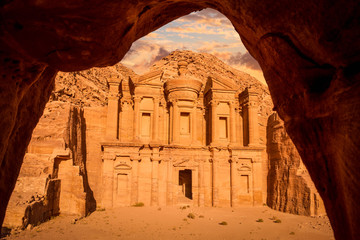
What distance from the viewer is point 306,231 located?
12977mm

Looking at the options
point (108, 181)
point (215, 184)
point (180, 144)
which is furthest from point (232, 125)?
point (108, 181)

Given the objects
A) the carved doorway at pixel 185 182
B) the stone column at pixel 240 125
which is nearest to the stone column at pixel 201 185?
the carved doorway at pixel 185 182

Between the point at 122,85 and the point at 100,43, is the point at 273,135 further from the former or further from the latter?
the point at 100,43

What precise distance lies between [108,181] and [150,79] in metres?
8.62

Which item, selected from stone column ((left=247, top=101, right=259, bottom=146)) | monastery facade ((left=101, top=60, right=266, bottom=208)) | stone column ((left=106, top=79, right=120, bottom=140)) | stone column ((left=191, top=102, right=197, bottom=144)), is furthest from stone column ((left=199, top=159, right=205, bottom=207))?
stone column ((left=106, top=79, right=120, bottom=140))

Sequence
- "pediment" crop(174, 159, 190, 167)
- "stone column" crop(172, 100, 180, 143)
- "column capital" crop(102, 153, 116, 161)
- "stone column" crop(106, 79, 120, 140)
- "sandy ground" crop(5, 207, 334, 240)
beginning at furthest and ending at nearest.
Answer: "stone column" crop(172, 100, 180, 143) → "stone column" crop(106, 79, 120, 140) → "pediment" crop(174, 159, 190, 167) → "column capital" crop(102, 153, 116, 161) → "sandy ground" crop(5, 207, 334, 240)

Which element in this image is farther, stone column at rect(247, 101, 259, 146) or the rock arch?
stone column at rect(247, 101, 259, 146)

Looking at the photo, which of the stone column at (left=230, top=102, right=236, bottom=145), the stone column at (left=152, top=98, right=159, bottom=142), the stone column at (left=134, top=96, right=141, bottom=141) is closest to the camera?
the stone column at (left=152, top=98, right=159, bottom=142)

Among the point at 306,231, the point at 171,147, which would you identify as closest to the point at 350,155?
the point at 306,231

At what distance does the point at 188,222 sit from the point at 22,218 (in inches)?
319

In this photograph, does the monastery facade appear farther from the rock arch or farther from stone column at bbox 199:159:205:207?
the rock arch

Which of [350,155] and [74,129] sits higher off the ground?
[74,129]

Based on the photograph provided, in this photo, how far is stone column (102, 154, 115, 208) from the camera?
17.5m

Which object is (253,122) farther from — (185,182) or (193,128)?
(185,182)
